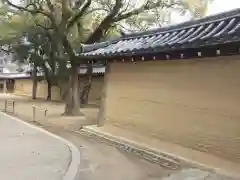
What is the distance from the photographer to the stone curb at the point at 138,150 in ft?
29.8

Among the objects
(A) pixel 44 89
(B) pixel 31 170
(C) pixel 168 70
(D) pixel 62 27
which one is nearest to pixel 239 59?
(C) pixel 168 70

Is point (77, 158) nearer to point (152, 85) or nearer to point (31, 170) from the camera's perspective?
point (31, 170)

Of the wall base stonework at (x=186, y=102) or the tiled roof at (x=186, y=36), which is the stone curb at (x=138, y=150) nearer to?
the wall base stonework at (x=186, y=102)

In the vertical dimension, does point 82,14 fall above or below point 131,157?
above

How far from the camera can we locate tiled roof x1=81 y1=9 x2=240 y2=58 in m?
8.19

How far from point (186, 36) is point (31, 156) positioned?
525 centimetres

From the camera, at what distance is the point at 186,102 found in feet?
33.1

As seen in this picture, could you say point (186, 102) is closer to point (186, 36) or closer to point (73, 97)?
point (186, 36)

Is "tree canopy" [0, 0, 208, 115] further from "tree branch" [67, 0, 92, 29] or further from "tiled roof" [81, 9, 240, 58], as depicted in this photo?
"tiled roof" [81, 9, 240, 58]

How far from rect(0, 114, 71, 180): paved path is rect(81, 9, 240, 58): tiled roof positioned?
11.7ft

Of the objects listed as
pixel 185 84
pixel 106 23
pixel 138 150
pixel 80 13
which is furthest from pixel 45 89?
pixel 185 84

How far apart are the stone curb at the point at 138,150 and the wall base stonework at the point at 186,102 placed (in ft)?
2.53

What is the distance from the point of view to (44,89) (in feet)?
149

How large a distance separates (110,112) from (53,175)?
6.68 metres
